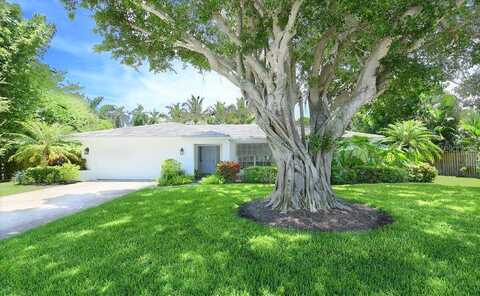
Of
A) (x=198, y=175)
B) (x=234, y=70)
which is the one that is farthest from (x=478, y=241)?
(x=198, y=175)

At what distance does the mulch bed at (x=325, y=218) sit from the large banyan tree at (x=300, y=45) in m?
0.27

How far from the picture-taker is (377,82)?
7.35m

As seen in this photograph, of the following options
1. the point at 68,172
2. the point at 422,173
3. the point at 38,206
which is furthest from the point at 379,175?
the point at 68,172

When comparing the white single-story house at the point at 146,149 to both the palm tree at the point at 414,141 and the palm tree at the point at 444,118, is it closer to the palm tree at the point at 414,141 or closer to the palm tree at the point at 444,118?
the palm tree at the point at 414,141

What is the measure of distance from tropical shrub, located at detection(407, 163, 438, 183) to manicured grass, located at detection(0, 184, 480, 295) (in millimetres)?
8894

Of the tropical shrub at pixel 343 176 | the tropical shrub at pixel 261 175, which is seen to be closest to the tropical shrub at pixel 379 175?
the tropical shrub at pixel 343 176

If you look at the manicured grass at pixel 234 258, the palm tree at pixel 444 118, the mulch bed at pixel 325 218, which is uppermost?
the palm tree at pixel 444 118

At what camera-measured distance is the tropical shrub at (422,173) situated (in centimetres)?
1505

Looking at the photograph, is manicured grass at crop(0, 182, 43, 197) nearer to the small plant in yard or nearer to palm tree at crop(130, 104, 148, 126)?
the small plant in yard

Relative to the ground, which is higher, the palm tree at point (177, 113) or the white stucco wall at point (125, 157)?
the palm tree at point (177, 113)

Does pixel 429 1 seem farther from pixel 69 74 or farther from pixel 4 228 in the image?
pixel 69 74

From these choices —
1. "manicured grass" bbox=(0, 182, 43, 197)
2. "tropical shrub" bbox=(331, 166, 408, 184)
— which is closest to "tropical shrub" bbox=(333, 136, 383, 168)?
"tropical shrub" bbox=(331, 166, 408, 184)

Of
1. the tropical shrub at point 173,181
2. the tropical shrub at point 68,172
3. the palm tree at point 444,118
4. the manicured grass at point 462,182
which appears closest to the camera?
the manicured grass at point 462,182

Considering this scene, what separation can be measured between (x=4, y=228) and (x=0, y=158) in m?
15.6
